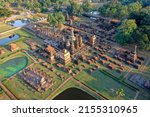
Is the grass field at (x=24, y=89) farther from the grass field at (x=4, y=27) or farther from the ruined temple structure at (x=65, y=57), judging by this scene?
the grass field at (x=4, y=27)

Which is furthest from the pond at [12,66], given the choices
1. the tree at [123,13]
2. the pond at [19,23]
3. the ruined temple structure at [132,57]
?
the tree at [123,13]

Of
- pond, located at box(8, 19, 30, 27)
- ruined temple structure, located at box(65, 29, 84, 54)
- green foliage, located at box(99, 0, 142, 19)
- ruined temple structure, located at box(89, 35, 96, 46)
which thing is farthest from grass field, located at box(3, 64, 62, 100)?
green foliage, located at box(99, 0, 142, 19)

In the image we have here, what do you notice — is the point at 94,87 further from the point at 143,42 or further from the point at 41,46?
the point at 41,46

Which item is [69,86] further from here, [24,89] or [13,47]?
[13,47]

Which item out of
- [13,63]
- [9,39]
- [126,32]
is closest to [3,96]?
[13,63]

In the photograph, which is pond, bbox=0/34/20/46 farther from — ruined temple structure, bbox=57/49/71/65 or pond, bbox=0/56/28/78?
ruined temple structure, bbox=57/49/71/65
